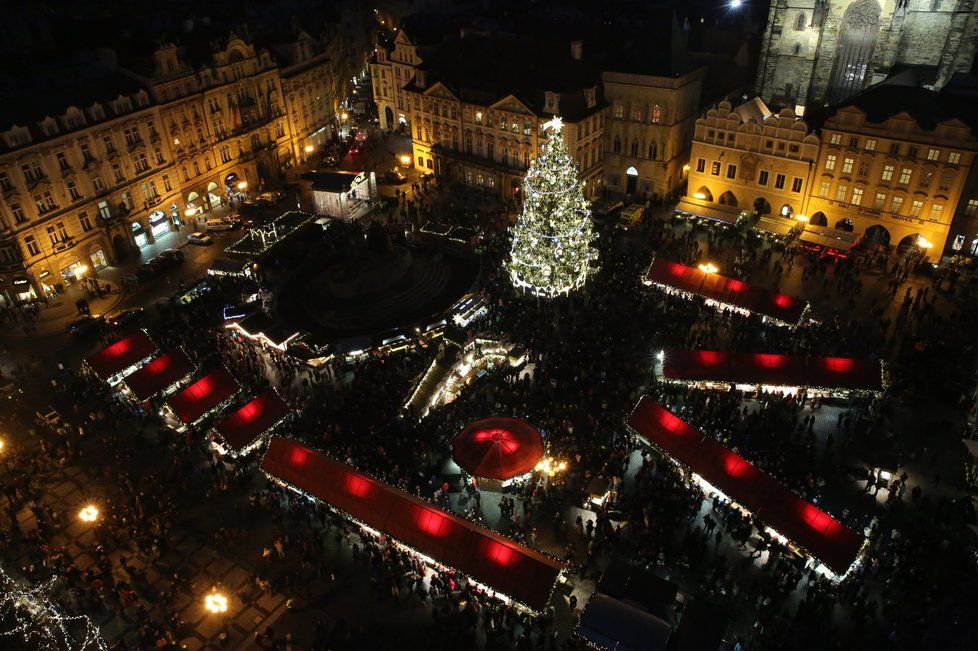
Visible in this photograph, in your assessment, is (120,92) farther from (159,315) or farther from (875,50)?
(875,50)

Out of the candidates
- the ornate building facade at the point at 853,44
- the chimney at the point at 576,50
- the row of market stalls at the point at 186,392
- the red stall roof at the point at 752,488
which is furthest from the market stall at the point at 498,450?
the ornate building facade at the point at 853,44

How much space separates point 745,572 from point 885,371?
15.5 meters

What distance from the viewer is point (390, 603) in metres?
26.4

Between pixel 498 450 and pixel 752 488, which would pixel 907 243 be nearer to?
pixel 752 488

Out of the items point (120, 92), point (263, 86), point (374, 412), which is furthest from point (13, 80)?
point (374, 412)

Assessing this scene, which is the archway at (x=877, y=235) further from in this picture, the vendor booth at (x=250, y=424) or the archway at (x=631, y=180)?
the vendor booth at (x=250, y=424)

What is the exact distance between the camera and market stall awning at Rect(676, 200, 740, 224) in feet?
171

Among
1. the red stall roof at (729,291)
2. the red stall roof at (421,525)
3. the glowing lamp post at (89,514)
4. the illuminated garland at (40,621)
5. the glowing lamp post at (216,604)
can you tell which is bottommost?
the illuminated garland at (40,621)

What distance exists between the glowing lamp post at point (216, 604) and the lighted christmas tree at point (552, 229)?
2612cm

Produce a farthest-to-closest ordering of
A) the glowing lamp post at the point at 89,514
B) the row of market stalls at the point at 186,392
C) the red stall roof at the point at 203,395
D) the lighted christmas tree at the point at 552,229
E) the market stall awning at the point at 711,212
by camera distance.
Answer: the market stall awning at the point at 711,212
the lighted christmas tree at the point at 552,229
the red stall roof at the point at 203,395
the row of market stalls at the point at 186,392
the glowing lamp post at the point at 89,514

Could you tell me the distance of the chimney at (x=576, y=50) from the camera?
181 feet

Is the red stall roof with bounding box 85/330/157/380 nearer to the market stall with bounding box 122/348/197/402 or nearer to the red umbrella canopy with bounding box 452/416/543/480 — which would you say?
the market stall with bounding box 122/348/197/402

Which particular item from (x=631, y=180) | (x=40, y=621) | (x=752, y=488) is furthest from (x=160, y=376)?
(x=631, y=180)

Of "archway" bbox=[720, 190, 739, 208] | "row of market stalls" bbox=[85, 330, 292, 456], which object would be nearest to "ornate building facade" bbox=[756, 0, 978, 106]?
"archway" bbox=[720, 190, 739, 208]
